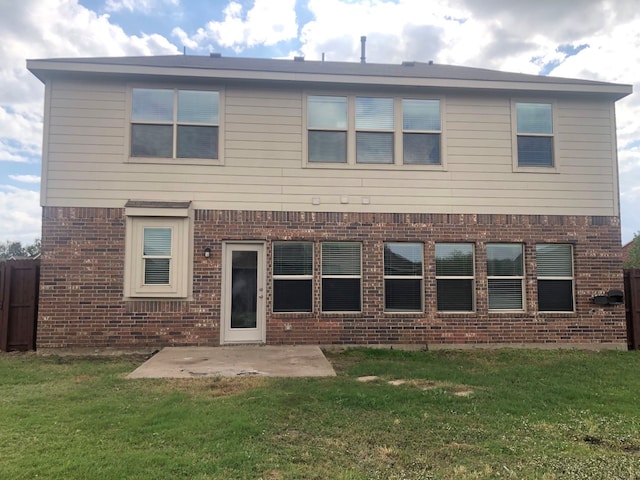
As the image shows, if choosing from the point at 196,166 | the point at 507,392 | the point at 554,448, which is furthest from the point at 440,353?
the point at 196,166

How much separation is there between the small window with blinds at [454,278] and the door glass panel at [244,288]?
147 inches

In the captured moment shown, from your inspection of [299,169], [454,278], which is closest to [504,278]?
[454,278]


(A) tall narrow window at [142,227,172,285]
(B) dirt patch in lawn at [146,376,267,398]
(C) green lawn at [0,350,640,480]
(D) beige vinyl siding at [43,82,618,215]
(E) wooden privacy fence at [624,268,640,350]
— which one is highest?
(D) beige vinyl siding at [43,82,618,215]

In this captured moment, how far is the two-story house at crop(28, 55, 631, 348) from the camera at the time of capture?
8758 mm

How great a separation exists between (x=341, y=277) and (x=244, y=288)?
76.6 inches

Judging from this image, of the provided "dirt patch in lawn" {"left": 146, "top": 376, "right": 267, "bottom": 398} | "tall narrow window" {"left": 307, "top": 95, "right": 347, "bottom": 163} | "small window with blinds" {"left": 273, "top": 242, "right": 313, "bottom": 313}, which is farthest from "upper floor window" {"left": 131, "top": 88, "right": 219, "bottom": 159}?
"dirt patch in lawn" {"left": 146, "top": 376, "right": 267, "bottom": 398}

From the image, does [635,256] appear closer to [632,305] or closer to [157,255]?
[632,305]

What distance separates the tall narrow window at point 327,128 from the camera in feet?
30.8

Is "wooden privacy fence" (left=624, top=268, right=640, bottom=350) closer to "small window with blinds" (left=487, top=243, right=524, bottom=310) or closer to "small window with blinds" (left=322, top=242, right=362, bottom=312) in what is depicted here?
"small window with blinds" (left=487, top=243, right=524, bottom=310)

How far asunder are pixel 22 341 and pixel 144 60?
6080mm

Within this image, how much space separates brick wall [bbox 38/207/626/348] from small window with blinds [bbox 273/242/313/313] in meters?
0.14

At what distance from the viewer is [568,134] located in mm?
9789

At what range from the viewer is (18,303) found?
28.6ft

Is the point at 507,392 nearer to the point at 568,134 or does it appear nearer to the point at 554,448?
the point at 554,448
